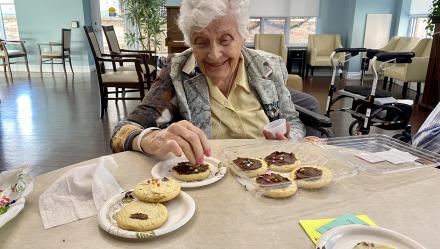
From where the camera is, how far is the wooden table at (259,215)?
0.64 meters

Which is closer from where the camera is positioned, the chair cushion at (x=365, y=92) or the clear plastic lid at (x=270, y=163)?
the clear plastic lid at (x=270, y=163)

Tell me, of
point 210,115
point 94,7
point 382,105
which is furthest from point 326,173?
point 94,7

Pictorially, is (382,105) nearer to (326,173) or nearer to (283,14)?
(326,173)

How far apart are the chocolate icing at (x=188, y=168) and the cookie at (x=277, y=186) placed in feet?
0.52

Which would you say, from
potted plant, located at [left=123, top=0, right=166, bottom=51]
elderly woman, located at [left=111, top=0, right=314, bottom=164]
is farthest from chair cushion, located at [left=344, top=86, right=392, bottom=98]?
potted plant, located at [left=123, top=0, right=166, bottom=51]

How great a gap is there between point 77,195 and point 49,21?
7.67 metres

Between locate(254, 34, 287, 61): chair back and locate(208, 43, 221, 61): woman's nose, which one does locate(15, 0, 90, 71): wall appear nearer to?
locate(254, 34, 287, 61): chair back

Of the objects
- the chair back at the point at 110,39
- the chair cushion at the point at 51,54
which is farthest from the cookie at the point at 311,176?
the chair cushion at the point at 51,54

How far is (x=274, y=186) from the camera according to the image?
2.63ft

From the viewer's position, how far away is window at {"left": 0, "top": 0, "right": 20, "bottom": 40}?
7.59 metres

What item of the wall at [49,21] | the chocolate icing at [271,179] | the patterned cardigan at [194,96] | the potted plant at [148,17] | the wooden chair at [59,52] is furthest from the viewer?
the wall at [49,21]

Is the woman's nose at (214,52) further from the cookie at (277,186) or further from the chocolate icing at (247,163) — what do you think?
the cookie at (277,186)

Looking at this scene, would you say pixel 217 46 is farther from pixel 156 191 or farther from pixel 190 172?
pixel 156 191

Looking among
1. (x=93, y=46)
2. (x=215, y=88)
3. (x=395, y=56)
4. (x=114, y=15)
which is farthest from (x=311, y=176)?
(x=114, y=15)
